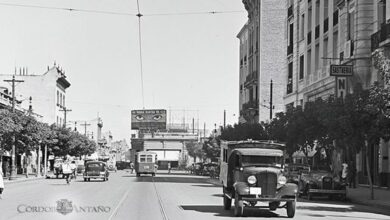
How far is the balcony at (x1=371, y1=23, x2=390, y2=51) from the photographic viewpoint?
121ft

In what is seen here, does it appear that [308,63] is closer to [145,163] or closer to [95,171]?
[95,171]

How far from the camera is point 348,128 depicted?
2931 cm

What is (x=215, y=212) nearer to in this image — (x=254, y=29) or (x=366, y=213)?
(x=366, y=213)

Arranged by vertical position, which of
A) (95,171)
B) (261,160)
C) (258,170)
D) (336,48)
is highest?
(336,48)

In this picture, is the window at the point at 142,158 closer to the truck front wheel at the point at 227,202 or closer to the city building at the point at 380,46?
the city building at the point at 380,46

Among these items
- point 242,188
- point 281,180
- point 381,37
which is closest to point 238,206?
point 242,188

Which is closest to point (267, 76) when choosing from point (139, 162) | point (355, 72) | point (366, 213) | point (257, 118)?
point (257, 118)

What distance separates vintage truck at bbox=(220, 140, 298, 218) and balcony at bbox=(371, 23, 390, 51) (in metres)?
17.3

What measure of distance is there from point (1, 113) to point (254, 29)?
41111 millimetres

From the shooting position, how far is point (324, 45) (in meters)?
51.5

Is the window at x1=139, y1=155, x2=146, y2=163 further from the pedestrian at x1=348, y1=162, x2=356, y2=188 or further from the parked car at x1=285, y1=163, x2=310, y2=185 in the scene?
the parked car at x1=285, y1=163, x2=310, y2=185

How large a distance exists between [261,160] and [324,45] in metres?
31.7

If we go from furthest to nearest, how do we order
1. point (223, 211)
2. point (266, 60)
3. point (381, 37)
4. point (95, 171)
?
point (266, 60)
point (95, 171)
point (381, 37)
point (223, 211)

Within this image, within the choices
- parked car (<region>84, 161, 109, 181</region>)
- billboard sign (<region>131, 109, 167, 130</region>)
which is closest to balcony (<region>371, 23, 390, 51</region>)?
parked car (<region>84, 161, 109, 181</region>)
